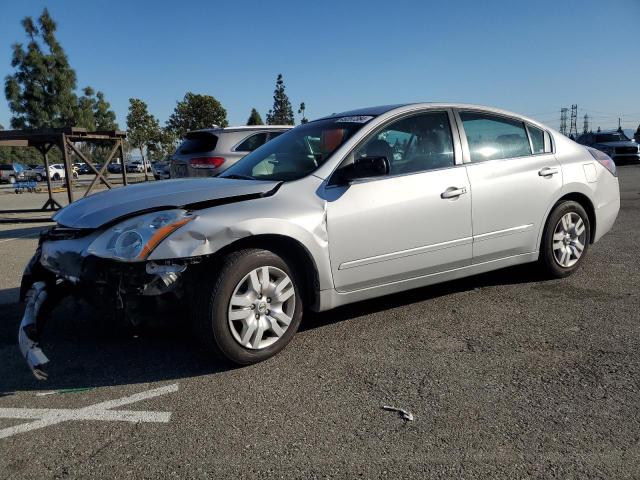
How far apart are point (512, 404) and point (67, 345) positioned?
9.80 ft

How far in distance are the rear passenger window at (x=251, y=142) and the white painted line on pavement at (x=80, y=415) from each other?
5652mm

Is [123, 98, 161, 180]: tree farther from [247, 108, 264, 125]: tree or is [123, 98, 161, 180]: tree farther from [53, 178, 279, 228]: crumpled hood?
[53, 178, 279, 228]: crumpled hood

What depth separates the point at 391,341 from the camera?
3.73 m

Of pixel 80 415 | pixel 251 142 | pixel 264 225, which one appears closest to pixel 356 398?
pixel 264 225

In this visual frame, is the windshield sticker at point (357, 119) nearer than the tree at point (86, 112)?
Yes

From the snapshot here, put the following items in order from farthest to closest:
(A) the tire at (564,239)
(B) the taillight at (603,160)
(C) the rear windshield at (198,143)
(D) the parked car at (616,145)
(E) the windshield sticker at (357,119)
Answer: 1. (D) the parked car at (616,145)
2. (C) the rear windshield at (198,143)
3. (B) the taillight at (603,160)
4. (A) the tire at (564,239)
5. (E) the windshield sticker at (357,119)

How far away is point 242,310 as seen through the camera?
129 inches

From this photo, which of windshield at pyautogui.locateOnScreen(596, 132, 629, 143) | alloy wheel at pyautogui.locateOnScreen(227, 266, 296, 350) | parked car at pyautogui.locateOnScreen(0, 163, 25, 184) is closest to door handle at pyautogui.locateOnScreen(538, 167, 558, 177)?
alloy wheel at pyautogui.locateOnScreen(227, 266, 296, 350)

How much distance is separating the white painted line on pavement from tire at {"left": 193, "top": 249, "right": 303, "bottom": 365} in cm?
54

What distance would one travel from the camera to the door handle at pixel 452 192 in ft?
13.5

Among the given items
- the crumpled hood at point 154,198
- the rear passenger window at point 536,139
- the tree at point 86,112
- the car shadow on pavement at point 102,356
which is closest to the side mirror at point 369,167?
the crumpled hood at point 154,198

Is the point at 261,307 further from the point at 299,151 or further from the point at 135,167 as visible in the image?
the point at 135,167

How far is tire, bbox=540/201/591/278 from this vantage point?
16.0 feet

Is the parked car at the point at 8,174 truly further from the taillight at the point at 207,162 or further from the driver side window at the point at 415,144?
the driver side window at the point at 415,144
